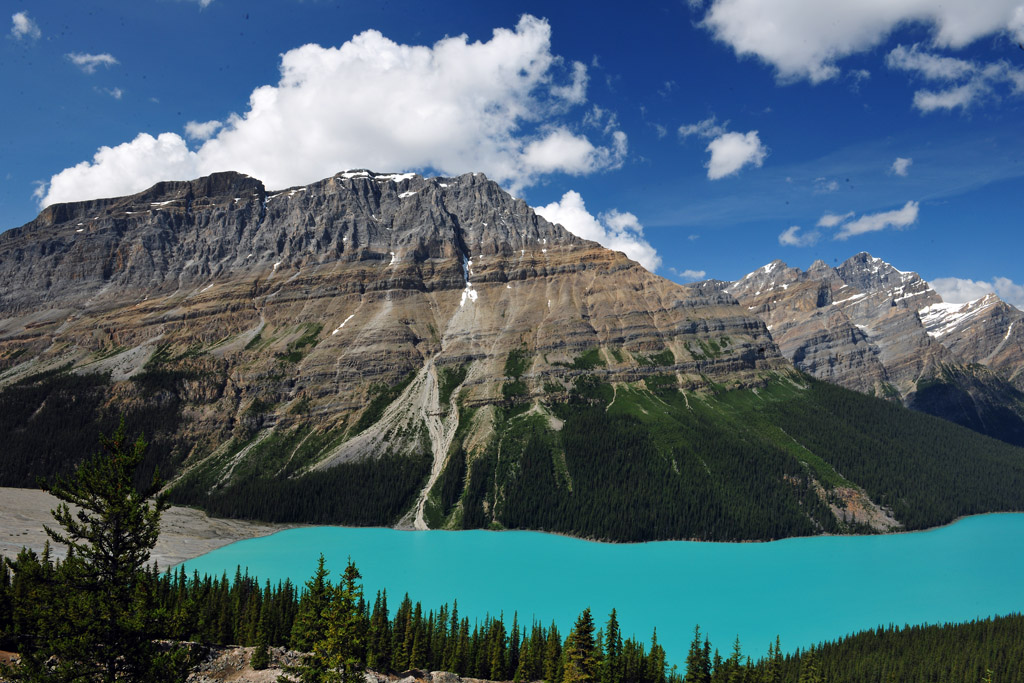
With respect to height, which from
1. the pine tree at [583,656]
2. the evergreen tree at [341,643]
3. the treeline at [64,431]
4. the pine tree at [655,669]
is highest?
the treeline at [64,431]

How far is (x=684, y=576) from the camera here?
11719 cm

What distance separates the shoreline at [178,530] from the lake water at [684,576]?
3.36 metres

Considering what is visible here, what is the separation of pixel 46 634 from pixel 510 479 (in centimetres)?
15136

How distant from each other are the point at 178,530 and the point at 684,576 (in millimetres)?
98701

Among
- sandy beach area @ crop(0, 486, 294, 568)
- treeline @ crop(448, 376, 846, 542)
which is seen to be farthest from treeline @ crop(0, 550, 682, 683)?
treeline @ crop(448, 376, 846, 542)

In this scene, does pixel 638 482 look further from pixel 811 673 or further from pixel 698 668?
pixel 811 673

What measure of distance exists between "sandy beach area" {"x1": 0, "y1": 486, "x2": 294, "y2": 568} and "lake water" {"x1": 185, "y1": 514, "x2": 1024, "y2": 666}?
5133 mm

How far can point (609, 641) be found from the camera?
52125 millimetres

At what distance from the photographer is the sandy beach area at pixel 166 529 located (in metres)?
112

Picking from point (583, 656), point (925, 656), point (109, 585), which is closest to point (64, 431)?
point (583, 656)

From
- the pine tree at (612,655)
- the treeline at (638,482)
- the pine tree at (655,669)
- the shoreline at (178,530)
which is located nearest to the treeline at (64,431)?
the shoreline at (178,530)

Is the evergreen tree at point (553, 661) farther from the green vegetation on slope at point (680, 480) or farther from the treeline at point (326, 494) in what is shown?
the treeline at point (326, 494)

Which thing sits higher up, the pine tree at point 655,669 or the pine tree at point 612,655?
the pine tree at point 612,655

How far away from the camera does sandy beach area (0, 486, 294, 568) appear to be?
11162 centimetres
